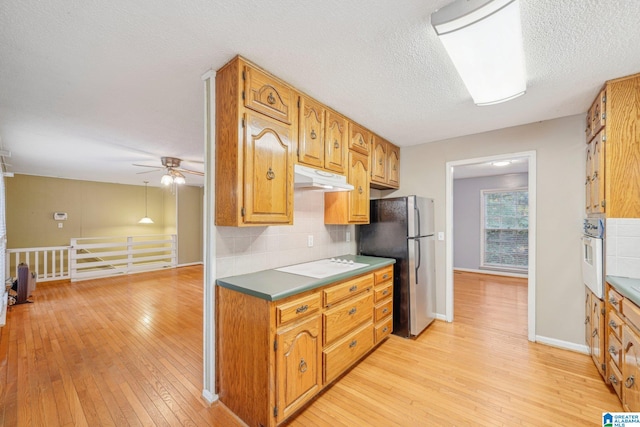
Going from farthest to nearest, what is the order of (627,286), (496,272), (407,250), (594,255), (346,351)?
(496,272) → (407,250) → (346,351) → (594,255) → (627,286)

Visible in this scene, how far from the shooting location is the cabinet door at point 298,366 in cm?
161

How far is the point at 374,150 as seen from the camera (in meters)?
3.20

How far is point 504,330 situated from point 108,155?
606 cm

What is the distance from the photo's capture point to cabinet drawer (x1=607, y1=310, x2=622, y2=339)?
5.71 ft

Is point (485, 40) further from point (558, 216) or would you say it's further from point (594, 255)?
point (558, 216)

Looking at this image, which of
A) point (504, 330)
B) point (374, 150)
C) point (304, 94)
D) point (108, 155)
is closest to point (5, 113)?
point (108, 155)

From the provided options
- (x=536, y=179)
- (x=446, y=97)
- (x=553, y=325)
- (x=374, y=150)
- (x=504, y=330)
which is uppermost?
(x=446, y=97)

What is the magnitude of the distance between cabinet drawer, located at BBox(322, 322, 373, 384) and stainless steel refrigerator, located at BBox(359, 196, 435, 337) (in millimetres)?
614

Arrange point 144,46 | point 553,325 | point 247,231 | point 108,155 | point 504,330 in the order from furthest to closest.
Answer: point 108,155 → point 504,330 → point 553,325 → point 247,231 → point 144,46

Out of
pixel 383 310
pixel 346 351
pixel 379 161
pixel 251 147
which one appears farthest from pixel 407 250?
pixel 251 147

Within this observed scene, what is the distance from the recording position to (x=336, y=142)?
260cm

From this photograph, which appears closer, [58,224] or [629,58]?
[629,58]

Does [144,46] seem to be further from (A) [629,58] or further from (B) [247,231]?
(A) [629,58]

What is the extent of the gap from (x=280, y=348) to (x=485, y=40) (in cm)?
206
